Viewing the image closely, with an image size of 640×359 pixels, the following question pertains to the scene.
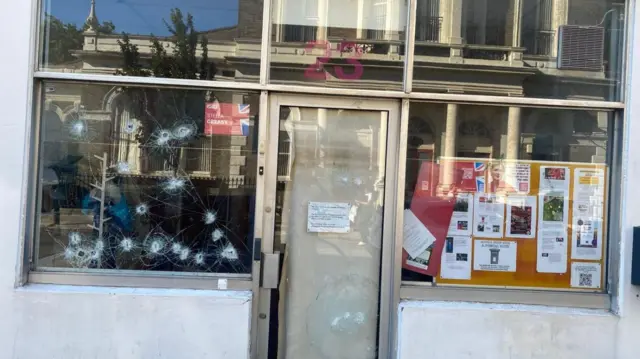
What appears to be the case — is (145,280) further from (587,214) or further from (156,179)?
(587,214)

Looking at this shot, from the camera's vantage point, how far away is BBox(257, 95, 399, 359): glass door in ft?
14.1

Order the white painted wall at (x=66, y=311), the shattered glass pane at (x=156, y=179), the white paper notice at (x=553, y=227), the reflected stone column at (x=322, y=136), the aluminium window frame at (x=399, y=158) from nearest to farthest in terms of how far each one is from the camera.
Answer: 1. the white painted wall at (x=66, y=311)
2. the aluminium window frame at (x=399, y=158)
3. the shattered glass pane at (x=156, y=179)
4. the reflected stone column at (x=322, y=136)
5. the white paper notice at (x=553, y=227)

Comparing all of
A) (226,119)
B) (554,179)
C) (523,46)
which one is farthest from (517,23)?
(226,119)

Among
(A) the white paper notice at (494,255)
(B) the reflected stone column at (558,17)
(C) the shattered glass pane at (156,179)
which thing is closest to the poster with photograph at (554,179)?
(A) the white paper notice at (494,255)

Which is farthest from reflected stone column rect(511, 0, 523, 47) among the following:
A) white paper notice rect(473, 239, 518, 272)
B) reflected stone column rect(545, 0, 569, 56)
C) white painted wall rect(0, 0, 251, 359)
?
white painted wall rect(0, 0, 251, 359)

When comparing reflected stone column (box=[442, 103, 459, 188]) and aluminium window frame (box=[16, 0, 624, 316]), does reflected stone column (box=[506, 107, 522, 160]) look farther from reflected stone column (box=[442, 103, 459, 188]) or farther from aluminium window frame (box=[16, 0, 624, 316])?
reflected stone column (box=[442, 103, 459, 188])

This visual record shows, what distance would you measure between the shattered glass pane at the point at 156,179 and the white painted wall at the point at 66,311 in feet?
0.96

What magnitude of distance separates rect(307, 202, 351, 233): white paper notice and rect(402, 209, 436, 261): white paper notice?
0.48 metres

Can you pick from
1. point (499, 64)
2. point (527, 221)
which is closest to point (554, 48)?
point (499, 64)

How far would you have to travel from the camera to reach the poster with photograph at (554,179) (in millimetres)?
4477

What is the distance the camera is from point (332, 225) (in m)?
4.35

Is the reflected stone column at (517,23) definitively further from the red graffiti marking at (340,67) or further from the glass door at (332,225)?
the red graffiti marking at (340,67)

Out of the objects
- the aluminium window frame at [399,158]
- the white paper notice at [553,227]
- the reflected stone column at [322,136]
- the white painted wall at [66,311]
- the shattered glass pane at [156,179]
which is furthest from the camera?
the white paper notice at [553,227]

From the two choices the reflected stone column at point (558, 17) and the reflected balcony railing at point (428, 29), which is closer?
the reflected balcony railing at point (428, 29)
